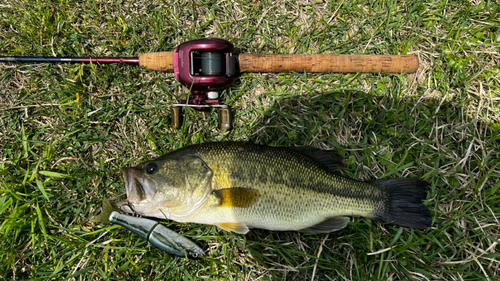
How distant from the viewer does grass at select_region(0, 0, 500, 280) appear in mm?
2725

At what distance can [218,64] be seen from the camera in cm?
268

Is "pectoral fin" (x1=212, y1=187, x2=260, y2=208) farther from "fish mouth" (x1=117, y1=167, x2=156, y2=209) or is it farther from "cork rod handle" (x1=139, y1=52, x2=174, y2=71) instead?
"cork rod handle" (x1=139, y1=52, x2=174, y2=71)

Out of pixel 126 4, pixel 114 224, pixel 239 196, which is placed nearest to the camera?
pixel 239 196

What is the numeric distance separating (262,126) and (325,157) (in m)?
0.84

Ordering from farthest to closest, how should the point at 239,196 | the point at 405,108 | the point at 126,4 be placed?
1. the point at 126,4
2. the point at 405,108
3. the point at 239,196

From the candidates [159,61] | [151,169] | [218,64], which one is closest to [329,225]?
[151,169]

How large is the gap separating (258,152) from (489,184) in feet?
9.09

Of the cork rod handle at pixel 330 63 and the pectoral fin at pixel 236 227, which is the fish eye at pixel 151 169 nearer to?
the pectoral fin at pixel 236 227

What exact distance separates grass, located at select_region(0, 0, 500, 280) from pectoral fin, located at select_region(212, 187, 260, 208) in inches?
26.0

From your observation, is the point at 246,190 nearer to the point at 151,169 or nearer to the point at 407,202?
the point at 151,169

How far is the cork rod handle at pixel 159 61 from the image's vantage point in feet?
9.36

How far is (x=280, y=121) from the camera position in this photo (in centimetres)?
304

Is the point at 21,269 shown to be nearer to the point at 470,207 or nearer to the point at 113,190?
the point at 113,190

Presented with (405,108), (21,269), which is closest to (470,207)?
(405,108)
